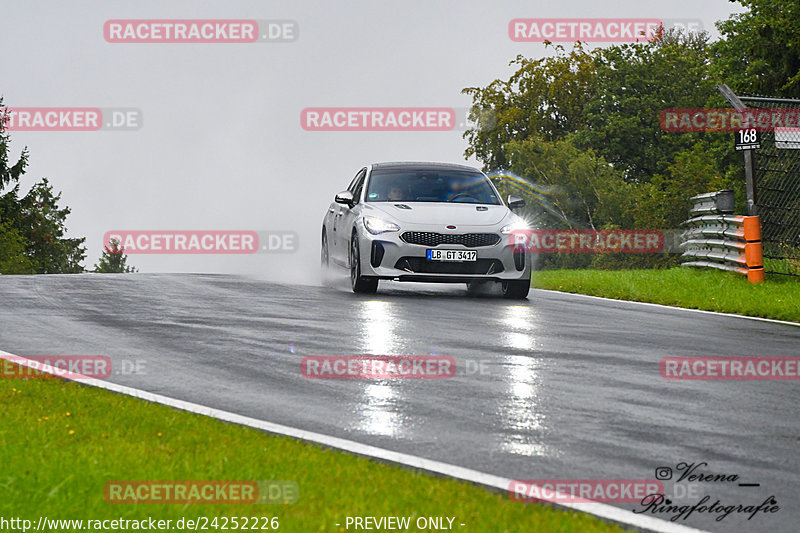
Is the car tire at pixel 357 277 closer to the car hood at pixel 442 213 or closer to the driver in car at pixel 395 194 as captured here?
the car hood at pixel 442 213

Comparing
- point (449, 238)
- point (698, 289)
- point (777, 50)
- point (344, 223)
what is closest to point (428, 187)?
point (344, 223)

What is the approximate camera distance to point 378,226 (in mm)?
15211

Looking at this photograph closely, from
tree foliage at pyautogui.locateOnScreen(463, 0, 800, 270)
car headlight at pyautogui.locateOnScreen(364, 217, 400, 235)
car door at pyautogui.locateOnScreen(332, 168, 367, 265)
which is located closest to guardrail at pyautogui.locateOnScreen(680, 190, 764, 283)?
car headlight at pyautogui.locateOnScreen(364, 217, 400, 235)

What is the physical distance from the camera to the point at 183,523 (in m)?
4.76

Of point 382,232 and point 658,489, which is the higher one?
point 382,232

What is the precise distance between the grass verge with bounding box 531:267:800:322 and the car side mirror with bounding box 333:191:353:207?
409 cm

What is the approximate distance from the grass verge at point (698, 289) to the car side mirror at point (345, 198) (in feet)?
13.4

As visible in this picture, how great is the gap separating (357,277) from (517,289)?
7.13ft

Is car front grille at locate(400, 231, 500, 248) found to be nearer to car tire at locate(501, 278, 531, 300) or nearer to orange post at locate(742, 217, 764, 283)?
car tire at locate(501, 278, 531, 300)

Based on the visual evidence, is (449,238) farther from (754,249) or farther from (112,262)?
(112,262)

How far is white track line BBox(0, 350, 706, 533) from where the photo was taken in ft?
16.6

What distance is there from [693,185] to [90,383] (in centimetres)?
5415

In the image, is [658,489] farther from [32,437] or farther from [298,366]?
[298,366]

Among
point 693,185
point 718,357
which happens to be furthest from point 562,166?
point 718,357
